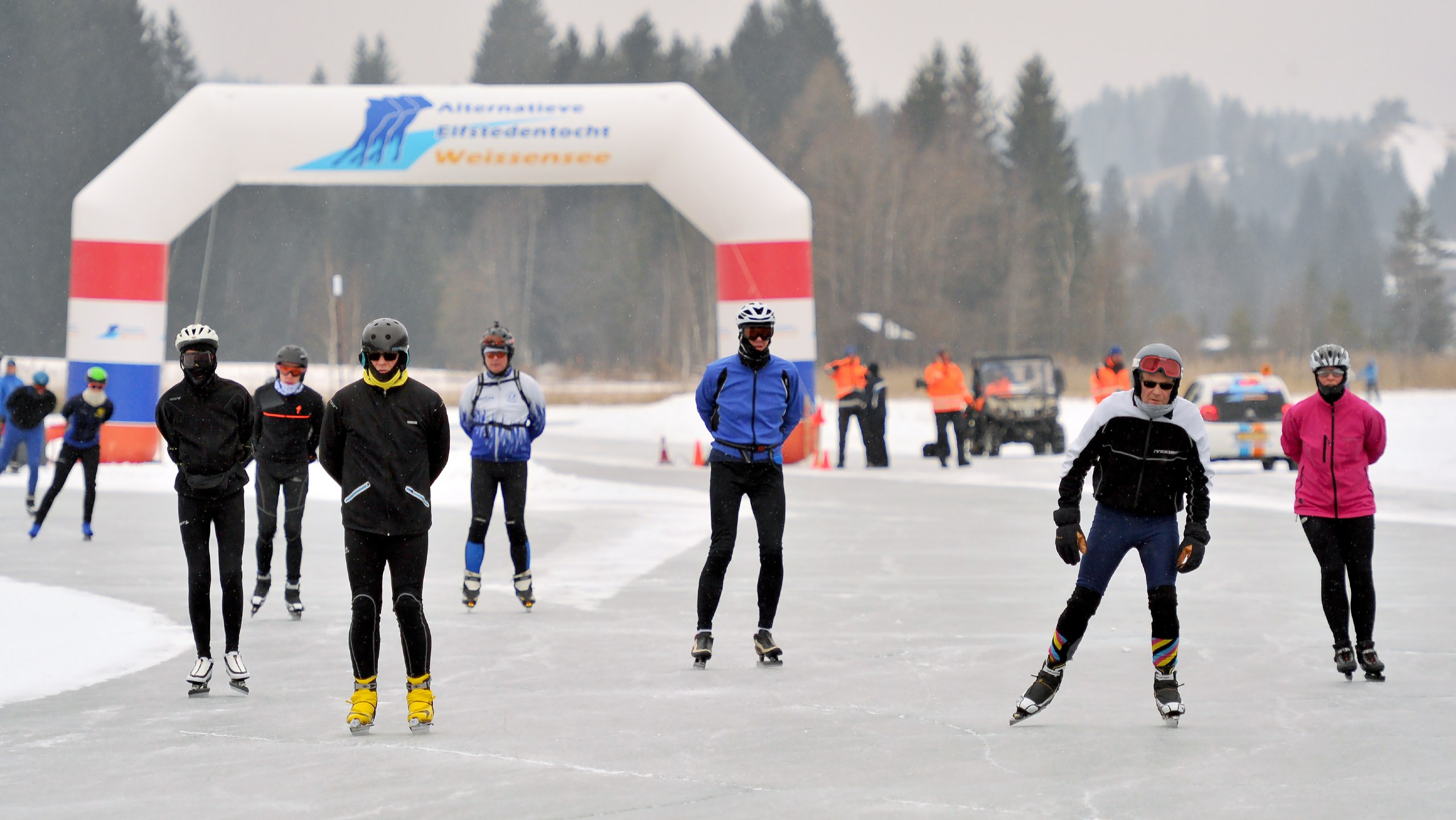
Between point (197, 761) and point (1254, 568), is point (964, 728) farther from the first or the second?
point (1254, 568)

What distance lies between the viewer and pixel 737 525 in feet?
25.9

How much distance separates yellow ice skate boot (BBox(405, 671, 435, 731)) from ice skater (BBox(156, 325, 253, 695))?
1.29 metres

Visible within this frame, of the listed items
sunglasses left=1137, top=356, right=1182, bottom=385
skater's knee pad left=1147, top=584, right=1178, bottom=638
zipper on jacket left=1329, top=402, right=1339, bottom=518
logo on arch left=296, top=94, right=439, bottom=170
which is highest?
logo on arch left=296, top=94, right=439, bottom=170

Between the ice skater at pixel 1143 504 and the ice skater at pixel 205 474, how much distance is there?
3.63 meters

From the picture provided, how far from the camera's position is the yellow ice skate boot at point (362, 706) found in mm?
6223

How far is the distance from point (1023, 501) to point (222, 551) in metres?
12.0

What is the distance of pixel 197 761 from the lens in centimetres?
573

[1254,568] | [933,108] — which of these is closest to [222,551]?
[1254,568]

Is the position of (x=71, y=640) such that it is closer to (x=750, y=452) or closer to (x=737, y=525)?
(x=737, y=525)

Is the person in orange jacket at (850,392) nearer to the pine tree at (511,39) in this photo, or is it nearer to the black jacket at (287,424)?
the black jacket at (287,424)

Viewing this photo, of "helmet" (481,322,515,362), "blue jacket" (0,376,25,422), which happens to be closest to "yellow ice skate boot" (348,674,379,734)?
"helmet" (481,322,515,362)

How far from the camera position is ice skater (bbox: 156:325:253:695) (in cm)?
715

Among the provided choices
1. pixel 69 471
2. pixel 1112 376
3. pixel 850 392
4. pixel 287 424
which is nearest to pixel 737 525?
pixel 287 424

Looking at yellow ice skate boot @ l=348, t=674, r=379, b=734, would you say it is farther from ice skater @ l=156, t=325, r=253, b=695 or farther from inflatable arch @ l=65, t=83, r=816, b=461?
inflatable arch @ l=65, t=83, r=816, b=461
